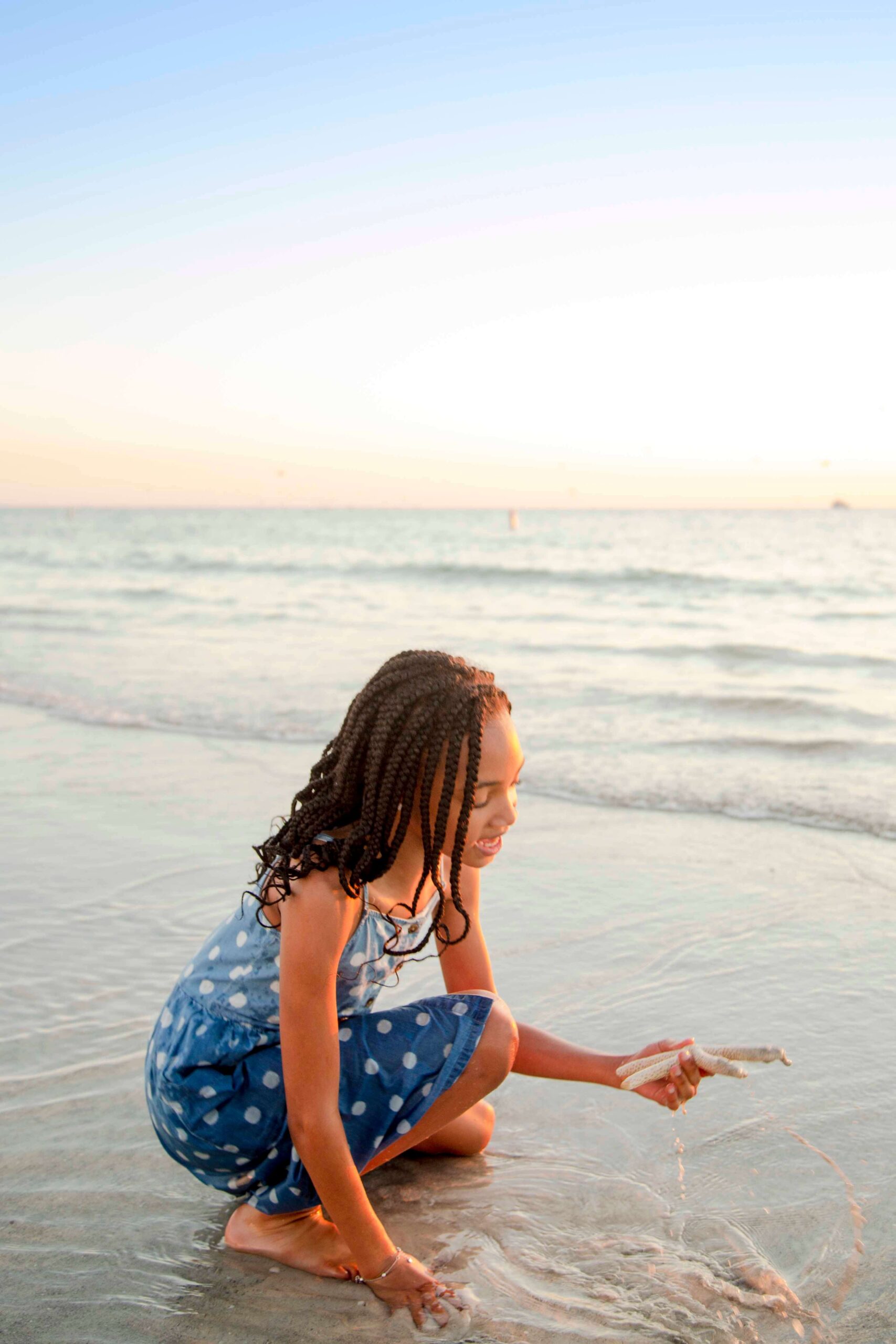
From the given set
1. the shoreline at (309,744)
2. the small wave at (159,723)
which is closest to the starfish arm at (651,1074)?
the shoreline at (309,744)

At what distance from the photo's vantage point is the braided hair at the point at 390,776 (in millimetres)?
1965

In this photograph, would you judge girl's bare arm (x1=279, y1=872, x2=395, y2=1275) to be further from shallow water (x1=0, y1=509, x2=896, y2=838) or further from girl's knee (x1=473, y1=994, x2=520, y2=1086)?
shallow water (x1=0, y1=509, x2=896, y2=838)

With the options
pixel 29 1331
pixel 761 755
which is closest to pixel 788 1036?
pixel 29 1331

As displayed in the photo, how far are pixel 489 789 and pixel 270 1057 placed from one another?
0.66 metres

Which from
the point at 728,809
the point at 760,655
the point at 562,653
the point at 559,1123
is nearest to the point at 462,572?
the point at 562,653

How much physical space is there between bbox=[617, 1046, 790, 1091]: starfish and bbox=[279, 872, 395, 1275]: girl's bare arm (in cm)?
53

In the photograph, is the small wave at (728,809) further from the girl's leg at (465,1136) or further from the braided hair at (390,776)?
the braided hair at (390,776)

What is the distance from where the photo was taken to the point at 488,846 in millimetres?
2109

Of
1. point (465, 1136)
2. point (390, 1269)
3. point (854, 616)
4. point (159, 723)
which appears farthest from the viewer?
point (854, 616)

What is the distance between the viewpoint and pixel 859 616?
18109 mm

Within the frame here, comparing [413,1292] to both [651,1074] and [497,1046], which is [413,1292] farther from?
[651,1074]

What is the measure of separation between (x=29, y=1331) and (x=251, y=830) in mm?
3189

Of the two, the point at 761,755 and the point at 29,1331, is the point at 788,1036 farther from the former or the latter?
the point at 761,755

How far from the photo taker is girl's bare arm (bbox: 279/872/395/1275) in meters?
1.94
